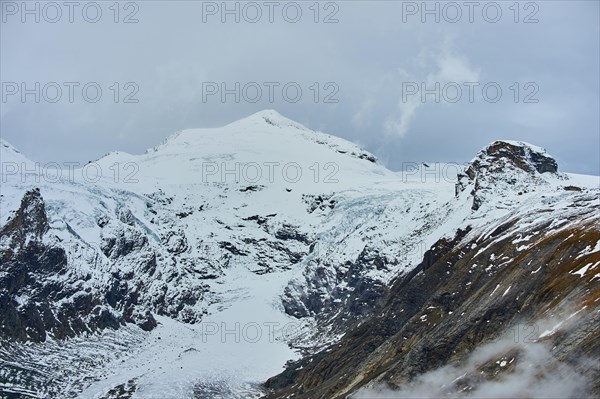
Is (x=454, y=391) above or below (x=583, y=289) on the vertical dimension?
below

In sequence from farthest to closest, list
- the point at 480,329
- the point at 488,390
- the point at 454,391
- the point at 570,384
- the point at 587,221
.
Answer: the point at 587,221 < the point at 480,329 < the point at 454,391 < the point at 488,390 < the point at 570,384

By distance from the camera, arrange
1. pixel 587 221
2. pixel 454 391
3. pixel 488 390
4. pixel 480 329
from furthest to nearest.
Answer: pixel 587 221, pixel 480 329, pixel 454 391, pixel 488 390

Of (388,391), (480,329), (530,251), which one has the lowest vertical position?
(388,391)

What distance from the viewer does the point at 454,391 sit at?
158m

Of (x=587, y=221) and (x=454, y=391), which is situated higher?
(x=587, y=221)

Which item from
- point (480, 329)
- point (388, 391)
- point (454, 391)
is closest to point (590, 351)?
point (454, 391)

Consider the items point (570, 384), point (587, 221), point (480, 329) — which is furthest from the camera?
point (587, 221)

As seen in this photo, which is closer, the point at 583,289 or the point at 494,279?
the point at 583,289

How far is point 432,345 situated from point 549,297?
28297 millimetres

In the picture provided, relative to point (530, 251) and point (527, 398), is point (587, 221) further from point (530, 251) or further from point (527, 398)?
point (527, 398)

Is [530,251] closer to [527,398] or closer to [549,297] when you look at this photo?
[549,297]

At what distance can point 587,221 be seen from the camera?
195 metres

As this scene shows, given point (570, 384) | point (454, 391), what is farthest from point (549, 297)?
point (570, 384)

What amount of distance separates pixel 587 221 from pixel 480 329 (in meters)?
37.7
